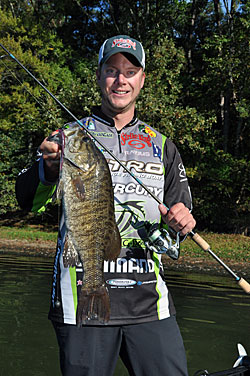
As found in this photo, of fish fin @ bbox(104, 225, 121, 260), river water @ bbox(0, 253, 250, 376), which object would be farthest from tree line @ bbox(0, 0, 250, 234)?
fish fin @ bbox(104, 225, 121, 260)

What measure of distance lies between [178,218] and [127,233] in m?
0.32

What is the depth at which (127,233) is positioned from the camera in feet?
8.95

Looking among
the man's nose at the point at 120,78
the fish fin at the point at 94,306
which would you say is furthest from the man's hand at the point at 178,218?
the man's nose at the point at 120,78

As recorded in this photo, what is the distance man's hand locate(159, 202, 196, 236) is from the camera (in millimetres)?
2648

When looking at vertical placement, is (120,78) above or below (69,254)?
above

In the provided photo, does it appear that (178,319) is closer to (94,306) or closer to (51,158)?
(94,306)

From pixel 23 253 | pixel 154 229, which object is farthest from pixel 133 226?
pixel 23 253

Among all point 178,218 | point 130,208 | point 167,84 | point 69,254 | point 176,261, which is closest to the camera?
point 69,254

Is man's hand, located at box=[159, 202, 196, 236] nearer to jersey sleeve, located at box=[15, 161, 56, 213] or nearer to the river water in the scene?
jersey sleeve, located at box=[15, 161, 56, 213]

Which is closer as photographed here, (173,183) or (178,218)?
(178,218)

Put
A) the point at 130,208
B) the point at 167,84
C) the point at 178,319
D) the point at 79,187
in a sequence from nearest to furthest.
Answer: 1. the point at 79,187
2. the point at 130,208
3. the point at 178,319
4. the point at 167,84

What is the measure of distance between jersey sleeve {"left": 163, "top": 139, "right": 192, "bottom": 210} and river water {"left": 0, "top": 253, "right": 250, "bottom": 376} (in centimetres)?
344

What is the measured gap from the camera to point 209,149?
22719 mm

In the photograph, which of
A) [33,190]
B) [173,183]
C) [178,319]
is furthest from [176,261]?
[33,190]
